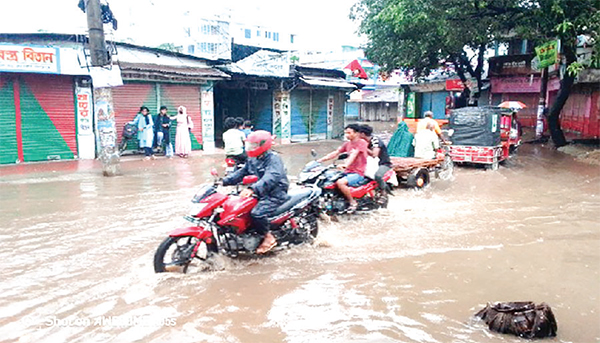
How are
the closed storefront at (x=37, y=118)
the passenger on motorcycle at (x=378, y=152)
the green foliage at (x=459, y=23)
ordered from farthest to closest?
the green foliage at (x=459, y=23) < the closed storefront at (x=37, y=118) < the passenger on motorcycle at (x=378, y=152)

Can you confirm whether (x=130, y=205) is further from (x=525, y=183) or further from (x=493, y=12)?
(x=493, y=12)

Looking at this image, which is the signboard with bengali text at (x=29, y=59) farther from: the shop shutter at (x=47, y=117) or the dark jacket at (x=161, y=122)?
the dark jacket at (x=161, y=122)

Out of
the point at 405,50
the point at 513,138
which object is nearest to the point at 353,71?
the point at 405,50

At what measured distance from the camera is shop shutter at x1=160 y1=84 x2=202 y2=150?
16062mm

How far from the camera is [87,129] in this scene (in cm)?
1430

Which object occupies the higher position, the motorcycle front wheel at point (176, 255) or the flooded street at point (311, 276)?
the motorcycle front wheel at point (176, 255)

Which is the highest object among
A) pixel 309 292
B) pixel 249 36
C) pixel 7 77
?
pixel 249 36

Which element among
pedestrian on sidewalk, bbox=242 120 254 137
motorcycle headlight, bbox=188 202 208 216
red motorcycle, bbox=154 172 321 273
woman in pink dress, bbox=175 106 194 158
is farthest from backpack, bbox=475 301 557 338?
woman in pink dress, bbox=175 106 194 158

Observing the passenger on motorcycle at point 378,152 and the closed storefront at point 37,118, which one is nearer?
the passenger on motorcycle at point 378,152

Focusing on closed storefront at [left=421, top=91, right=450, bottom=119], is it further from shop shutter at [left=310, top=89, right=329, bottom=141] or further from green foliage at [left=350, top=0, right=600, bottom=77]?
shop shutter at [left=310, top=89, right=329, bottom=141]

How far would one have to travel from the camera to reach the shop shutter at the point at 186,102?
16.1 m

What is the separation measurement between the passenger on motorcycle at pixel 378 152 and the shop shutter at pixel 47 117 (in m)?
9.54

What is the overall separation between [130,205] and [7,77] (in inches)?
278

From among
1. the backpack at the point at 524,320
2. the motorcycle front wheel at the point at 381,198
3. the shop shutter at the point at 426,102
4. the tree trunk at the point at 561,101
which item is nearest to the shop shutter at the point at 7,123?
the motorcycle front wheel at the point at 381,198
